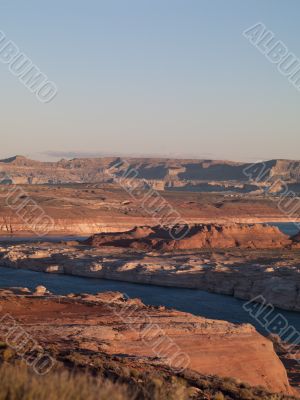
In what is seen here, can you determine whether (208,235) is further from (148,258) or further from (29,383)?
(29,383)

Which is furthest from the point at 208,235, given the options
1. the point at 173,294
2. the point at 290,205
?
the point at 290,205

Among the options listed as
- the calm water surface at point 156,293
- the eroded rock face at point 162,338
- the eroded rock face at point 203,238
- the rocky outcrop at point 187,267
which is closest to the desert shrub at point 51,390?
the eroded rock face at point 162,338

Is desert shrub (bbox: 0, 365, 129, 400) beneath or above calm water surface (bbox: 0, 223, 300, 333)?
above

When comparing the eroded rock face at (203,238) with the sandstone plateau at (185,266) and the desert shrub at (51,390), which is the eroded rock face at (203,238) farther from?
the desert shrub at (51,390)

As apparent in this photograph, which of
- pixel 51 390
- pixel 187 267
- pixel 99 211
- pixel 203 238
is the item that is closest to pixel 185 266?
pixel 187 267

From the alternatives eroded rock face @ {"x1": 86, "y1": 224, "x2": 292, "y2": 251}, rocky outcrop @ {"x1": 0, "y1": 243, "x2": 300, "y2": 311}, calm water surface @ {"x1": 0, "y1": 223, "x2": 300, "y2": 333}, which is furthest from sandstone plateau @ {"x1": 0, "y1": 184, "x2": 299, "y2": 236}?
calm water surface @ {"x1": 0, "y1": 223, "x2": 300, "y2": 333}

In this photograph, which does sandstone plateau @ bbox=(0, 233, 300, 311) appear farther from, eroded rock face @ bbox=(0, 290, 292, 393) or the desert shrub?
the desert shrub

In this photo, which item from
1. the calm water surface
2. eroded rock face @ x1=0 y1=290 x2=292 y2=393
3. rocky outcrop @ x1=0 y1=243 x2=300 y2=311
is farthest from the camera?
rocky outcrop @ x1=0 y1=243 x2=300 y2=311
